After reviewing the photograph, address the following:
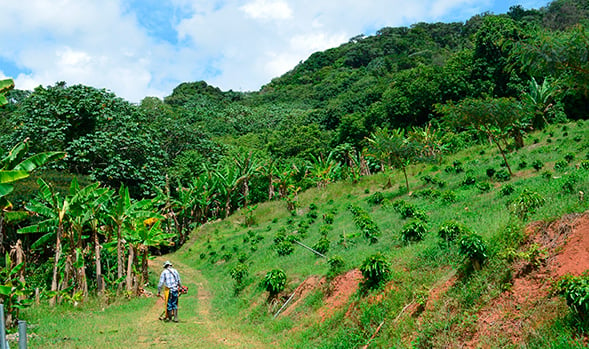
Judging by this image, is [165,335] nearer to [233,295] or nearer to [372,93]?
[233,295]

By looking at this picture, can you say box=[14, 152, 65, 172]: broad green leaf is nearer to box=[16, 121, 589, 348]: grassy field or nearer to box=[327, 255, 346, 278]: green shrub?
box=[16, 121, 589, 348]: grassy field

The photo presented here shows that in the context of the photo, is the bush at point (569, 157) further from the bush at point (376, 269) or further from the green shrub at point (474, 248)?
the green shrub at point (474, 248)

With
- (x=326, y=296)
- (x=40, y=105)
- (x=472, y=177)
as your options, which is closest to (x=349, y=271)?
(x=326, y=296)

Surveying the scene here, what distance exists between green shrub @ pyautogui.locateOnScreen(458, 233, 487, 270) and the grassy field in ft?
0.44

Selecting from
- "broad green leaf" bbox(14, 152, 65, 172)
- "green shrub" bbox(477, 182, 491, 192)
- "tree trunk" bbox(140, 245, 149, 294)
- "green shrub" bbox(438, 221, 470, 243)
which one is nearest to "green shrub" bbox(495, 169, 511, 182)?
"green shrub" bbox(477, 182, 491, 192)

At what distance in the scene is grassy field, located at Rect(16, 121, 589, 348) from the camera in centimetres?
671

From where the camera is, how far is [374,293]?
8359 mm

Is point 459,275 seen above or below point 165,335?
above

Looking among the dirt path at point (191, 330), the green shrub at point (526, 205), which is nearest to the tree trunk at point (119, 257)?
the dirt path at point (191, 330)

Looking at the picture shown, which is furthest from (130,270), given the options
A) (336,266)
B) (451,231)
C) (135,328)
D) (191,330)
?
(451,231)

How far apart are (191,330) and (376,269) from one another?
14.5 ft

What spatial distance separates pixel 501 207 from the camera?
464 inches

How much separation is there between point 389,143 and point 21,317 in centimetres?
1620

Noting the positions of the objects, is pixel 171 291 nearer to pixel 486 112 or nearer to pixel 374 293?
pixel 374 293
